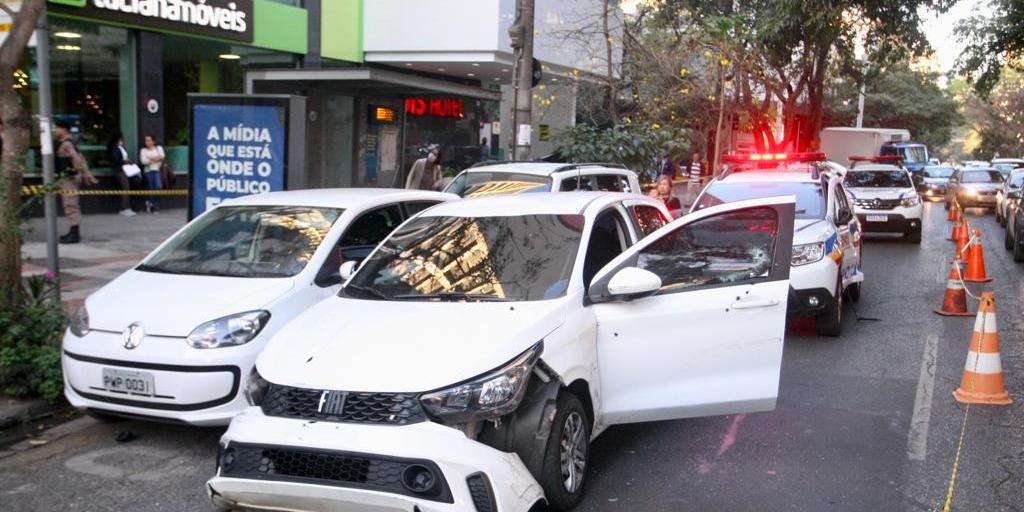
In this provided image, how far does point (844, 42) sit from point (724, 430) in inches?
837

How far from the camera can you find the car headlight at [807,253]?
930 centimetres

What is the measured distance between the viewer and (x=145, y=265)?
716 cm

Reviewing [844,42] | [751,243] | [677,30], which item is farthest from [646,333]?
[844,42]

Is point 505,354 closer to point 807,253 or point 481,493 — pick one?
point 481,493

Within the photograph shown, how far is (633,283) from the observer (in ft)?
17.1

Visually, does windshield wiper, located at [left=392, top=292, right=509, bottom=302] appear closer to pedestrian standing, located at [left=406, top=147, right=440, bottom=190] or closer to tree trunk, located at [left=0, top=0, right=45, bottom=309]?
tree trunk, located at [left=0, top=0, right=45, bottom=309]

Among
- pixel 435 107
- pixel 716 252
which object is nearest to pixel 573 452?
pixel 716 252

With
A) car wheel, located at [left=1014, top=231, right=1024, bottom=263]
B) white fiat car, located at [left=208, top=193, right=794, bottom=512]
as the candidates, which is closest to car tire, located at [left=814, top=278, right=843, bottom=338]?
white fiat car, located at [left=208, top=193, right=794, bottom=512]

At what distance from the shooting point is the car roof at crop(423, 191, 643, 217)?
6023 mm

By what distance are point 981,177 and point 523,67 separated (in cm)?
2207

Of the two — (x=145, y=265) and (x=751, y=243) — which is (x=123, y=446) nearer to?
(x=145, y=265)

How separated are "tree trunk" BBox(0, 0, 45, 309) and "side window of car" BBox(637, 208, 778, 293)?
4.95 metres

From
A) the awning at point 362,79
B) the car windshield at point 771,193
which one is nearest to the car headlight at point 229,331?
the car windshield at point 771,193

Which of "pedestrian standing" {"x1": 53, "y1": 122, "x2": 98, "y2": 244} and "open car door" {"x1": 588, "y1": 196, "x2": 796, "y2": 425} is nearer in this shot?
"open car door" {"x1": 588, "y1": 196, "x2": 796, "y2": 425}
